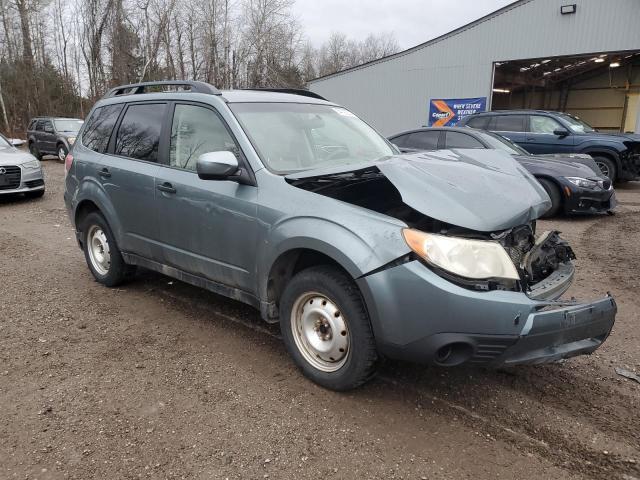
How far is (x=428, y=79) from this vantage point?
805 inches

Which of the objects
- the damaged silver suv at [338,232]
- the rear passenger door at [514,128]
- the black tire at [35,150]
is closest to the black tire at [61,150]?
the black tire at [35,150]

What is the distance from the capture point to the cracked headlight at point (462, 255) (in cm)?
254

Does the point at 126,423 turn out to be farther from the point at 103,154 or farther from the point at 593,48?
the point at 593,48

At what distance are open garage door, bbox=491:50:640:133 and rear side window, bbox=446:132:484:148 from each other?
15.1 meters

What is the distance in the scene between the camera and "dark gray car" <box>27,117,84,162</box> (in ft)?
61.4

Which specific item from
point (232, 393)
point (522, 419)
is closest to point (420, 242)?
point (522, 419)

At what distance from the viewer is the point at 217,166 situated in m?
3.16

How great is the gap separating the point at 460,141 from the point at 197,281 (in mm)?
6175

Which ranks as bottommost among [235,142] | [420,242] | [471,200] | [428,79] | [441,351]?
[441,351]

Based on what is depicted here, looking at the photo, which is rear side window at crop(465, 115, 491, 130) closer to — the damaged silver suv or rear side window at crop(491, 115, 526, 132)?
rear side window at crop(491, 115, 526, 132)

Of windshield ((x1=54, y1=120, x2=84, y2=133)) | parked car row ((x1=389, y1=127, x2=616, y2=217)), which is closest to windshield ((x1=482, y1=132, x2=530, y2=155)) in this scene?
parked car row ((x1=389, y1=127, x2=616, y2=217))

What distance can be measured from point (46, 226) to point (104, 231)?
13.9 ft

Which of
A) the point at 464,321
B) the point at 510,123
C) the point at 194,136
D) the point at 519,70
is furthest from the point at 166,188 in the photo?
the point at 519,70

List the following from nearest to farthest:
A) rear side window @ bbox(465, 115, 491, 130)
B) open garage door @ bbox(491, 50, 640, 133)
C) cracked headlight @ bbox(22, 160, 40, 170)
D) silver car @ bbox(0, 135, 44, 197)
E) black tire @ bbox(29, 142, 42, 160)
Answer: silver car @ bbox(0, 135, 44, 197) → cracked headlight @ bbox(22, 160, 40, 170) → rear side window @ bbox(465, 115, 491, 130) → black tire @ bbox(29, 142, 42, 160) → open garage door @ bbox(491, 50, 640, 133)
